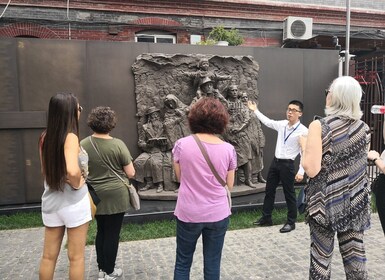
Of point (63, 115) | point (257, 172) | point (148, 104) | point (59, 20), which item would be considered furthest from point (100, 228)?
point (59, 20)

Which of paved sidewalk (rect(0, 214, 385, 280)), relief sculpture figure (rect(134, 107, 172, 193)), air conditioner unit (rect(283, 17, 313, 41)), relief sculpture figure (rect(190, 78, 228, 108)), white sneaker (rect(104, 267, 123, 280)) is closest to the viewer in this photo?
white sneaker (rect(104, 267, 123, 280))

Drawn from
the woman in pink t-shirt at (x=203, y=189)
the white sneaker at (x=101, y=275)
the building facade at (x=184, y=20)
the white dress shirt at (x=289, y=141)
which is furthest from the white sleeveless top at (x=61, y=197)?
the building facade at (x=184, y=20)

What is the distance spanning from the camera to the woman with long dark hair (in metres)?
2.49

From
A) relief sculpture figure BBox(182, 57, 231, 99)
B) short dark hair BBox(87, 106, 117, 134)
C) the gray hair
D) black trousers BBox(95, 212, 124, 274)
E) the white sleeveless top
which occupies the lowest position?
black trousers BBox(95, 212, 124, 274)

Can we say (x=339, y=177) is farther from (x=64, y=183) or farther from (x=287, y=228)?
(x=287, y=228)

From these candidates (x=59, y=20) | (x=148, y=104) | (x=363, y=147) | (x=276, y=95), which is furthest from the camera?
(x=59, y=20)

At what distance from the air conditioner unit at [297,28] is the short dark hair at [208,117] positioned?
1036 cm

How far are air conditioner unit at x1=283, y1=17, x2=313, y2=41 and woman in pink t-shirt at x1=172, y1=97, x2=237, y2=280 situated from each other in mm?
10421

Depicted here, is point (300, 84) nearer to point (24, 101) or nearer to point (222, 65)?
point (222, 65)

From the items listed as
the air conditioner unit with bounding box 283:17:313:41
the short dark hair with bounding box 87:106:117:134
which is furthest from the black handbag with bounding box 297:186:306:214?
the air conditioner unit with bounding box 283:17:313:41

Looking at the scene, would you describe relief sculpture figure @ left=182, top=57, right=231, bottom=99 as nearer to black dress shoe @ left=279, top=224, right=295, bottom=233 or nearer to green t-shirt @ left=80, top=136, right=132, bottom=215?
black dress shoe @ left=279, top=224, right=295, bottom=233

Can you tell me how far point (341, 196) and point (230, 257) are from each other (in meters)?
2.02

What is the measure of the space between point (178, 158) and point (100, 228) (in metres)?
1.32

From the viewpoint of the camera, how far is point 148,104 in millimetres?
6102
